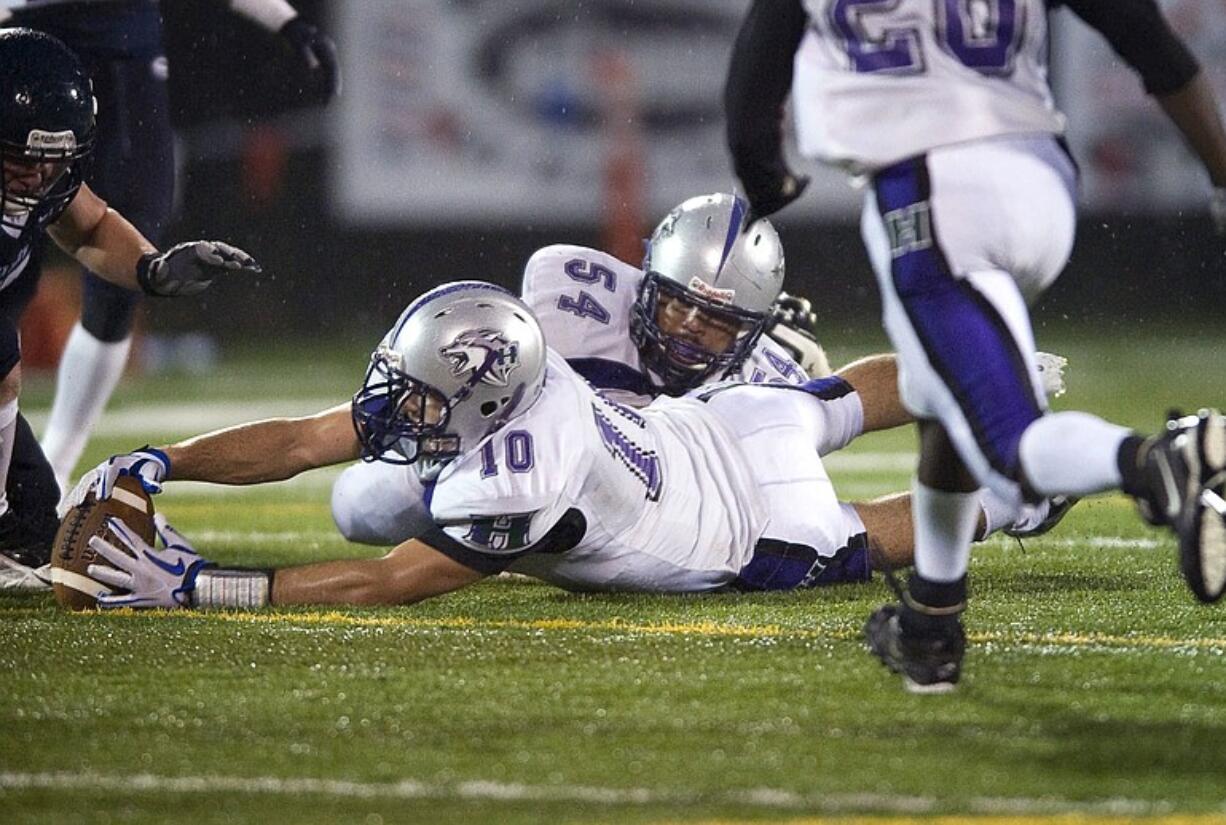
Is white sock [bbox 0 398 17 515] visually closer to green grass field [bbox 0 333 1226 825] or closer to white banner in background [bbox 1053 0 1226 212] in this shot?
green grass field [bbox 0 333 1226 825]

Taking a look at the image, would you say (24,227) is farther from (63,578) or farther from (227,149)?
(227,149)

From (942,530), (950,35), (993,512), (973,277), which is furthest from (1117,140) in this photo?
(973,277)

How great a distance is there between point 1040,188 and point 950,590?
2.12 ft

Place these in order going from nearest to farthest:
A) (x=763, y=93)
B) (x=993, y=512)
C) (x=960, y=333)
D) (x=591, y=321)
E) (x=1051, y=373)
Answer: (x=960, y=333) → (x=763, y=93) → (x=993, y=512) → (x=1051, y=373) → (x=591, y=321)

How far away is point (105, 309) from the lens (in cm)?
558

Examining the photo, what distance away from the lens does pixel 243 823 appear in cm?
242

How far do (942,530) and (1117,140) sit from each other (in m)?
9.46

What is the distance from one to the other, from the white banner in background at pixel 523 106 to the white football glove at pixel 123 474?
8179 millimetres

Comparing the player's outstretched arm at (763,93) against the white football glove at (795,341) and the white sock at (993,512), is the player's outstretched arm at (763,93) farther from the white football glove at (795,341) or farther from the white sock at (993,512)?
the white football glove at (795,341)

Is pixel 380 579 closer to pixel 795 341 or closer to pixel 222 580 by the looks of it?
pixel 222 580

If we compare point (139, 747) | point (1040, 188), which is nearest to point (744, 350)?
point (1040, 188)

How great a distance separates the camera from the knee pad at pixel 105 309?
18.2 ft

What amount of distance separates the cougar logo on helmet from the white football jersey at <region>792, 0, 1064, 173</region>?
3.15 feet

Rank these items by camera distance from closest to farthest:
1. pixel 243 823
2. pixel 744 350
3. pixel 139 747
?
pixel 243 823 → pixel 139 747 → pixel 744 350
